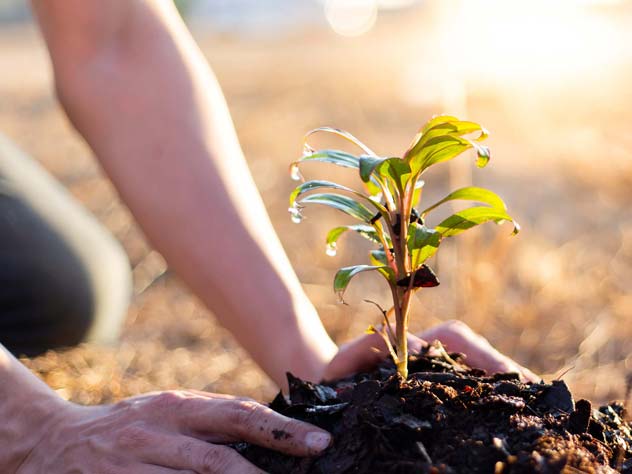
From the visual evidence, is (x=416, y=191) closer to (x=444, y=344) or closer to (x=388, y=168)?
(x=388, y=168)

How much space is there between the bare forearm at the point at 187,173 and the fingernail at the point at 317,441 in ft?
1.65

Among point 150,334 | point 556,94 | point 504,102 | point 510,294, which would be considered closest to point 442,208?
point 510,294

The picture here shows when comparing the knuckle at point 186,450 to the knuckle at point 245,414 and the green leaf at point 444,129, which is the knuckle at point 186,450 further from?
the green leaf at point 444,129

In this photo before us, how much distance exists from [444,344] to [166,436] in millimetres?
648

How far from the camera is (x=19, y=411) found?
1356mm

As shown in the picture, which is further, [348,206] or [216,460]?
[348,206]

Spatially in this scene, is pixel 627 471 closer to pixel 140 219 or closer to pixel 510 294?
pixel 140 219

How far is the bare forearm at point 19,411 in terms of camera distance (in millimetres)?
1336

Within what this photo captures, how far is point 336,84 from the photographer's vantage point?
393 inches

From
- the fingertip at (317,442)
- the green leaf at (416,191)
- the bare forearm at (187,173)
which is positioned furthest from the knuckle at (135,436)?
the green leaf at (416,191)

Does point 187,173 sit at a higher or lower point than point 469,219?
higher

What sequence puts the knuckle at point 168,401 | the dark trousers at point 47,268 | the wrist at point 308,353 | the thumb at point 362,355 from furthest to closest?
1. the dark trousers at point 47,268
2. the wrist at point 308,353
3. the thumb at point 362,355
4. the knuckle at point 168,401

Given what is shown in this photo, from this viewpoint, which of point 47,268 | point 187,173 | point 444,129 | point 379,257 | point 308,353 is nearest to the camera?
point 444,129

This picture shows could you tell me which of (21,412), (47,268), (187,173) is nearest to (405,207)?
(187,173)
